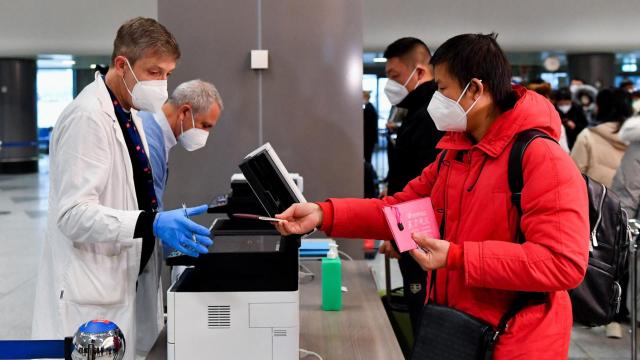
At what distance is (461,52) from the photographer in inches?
66.5

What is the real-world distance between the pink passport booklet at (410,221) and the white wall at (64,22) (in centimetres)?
815

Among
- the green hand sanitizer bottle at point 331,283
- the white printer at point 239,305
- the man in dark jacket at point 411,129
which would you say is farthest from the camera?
the man in dark jacket at point 411,129

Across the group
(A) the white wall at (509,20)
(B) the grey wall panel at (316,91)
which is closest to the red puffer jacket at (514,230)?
(B) the grey wall panel at (316,91)

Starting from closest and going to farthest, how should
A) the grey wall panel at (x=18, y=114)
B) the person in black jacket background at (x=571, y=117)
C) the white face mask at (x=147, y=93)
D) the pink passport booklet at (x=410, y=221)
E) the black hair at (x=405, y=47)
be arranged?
the pink passport booklet at (x=410, y=221)
the white face mask at (x=147, y=93)
the black hair at (x=405, y=47)
the person in black jacket background at (x=571, y=117)
the grey wall panel at (x=18, y=114)

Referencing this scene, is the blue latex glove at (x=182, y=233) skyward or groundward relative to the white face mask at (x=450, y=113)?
groundward

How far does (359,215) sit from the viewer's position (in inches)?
79.7

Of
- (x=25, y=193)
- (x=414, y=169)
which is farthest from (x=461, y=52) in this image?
(x=25, y=193)

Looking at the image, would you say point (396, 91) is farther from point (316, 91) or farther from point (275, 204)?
point (275, 204)

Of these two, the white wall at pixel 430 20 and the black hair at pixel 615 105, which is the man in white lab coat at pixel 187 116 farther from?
the white wall at pixel 430 20

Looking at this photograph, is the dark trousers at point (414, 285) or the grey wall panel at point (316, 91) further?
the grey wall panel at point (316, 91)

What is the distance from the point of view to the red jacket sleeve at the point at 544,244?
4.88ft

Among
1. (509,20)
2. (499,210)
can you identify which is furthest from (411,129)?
(509,20)

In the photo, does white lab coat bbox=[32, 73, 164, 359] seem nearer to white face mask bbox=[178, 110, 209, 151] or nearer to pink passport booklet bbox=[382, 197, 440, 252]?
pink passport booklet bbox=[382, 197, 440, 252]

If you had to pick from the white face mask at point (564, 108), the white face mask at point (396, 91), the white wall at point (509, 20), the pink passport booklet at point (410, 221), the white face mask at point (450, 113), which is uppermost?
the white wall at point (509, 20)
